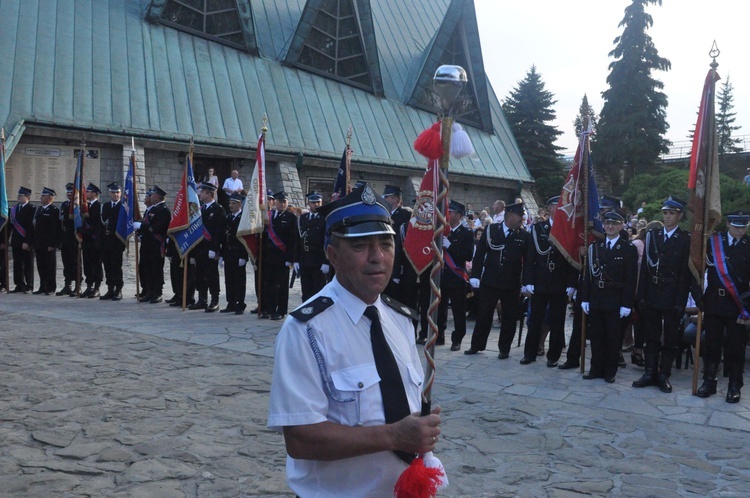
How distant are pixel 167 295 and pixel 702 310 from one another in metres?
10.8

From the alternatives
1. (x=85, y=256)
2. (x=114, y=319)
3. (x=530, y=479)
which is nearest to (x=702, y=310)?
(x=530, y=479)

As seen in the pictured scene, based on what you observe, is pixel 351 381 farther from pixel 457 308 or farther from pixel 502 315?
pixel 457 308

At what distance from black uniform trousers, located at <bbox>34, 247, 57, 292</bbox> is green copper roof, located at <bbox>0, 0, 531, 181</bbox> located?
3.58 m

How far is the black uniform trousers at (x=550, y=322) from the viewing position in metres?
8.27

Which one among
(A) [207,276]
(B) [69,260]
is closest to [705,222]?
(A) [207,276]

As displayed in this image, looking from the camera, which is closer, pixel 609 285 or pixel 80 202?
pixel 609 285

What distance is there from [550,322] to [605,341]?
2.67 ft

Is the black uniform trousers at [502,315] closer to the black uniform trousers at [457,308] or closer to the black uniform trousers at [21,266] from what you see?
the black uniform trousers at [457,308]

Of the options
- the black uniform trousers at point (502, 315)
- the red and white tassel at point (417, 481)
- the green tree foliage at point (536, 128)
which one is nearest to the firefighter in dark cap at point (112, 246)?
the black uniform trousers at point (502, 315)

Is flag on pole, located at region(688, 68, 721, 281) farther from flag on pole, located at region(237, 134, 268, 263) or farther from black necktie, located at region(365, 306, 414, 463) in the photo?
flag on pole, located at region(237, 134, 268, 263)

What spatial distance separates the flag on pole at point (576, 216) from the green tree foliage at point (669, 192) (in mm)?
1864

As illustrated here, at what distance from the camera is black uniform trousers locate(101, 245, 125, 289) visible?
12.8 m

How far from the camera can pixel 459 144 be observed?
98.8 inches

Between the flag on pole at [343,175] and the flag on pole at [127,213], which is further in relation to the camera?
the flag on pole at [127,213]
